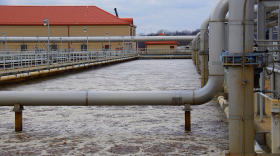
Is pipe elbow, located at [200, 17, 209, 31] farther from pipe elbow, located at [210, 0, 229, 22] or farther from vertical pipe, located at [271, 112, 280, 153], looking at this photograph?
vertical pipe, located at [271, 112, 280, 153]

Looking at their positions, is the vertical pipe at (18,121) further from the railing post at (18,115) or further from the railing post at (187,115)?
the railing post at (187,115)

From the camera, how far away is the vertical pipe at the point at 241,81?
522cm

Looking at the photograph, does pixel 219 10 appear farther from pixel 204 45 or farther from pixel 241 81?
pixel 204 45

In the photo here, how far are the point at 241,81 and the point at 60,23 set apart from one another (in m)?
61.4

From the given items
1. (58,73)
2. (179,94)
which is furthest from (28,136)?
(58,73)

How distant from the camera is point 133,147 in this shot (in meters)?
6.91

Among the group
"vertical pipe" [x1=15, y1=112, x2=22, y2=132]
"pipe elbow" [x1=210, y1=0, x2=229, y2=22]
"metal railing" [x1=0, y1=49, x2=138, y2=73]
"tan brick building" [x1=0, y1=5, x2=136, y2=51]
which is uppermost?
"tan brick building" [x1=0, y1=5, x2=136, y2=51]

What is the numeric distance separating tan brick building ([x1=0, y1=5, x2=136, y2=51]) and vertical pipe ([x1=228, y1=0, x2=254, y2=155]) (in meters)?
56.7

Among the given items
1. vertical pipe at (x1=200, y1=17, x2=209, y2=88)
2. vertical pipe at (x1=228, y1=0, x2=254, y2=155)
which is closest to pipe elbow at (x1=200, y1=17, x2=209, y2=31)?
vertical pipe at (x1=200, y1=17, x2=209, y2=88)

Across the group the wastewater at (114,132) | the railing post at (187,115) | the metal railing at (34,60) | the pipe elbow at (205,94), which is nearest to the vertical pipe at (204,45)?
the wastewater at (114,132)

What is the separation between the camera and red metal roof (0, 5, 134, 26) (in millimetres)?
64500

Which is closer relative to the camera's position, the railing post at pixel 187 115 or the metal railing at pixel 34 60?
the railing post at pixel 187 115

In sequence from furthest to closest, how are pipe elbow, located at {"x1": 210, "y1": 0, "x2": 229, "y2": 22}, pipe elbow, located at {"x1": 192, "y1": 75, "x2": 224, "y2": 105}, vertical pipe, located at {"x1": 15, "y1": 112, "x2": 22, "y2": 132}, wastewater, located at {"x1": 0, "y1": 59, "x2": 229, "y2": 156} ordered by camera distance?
vertical pipe, located at {"x1": 15, "y1": 112, "x2": 22, "y2": 132}, pipe elbow, located at {"x1": 192, "y1": 75, "x2": 224, "y2": 105}, pipe elbow, located at {"x1": 210, "y1": 0, "x2": 229, "y2": 22}, wastewater, located at {"x1": 0, "y1": 59, "x2": 229, "y2": 156}

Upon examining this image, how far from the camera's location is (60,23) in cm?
6438
